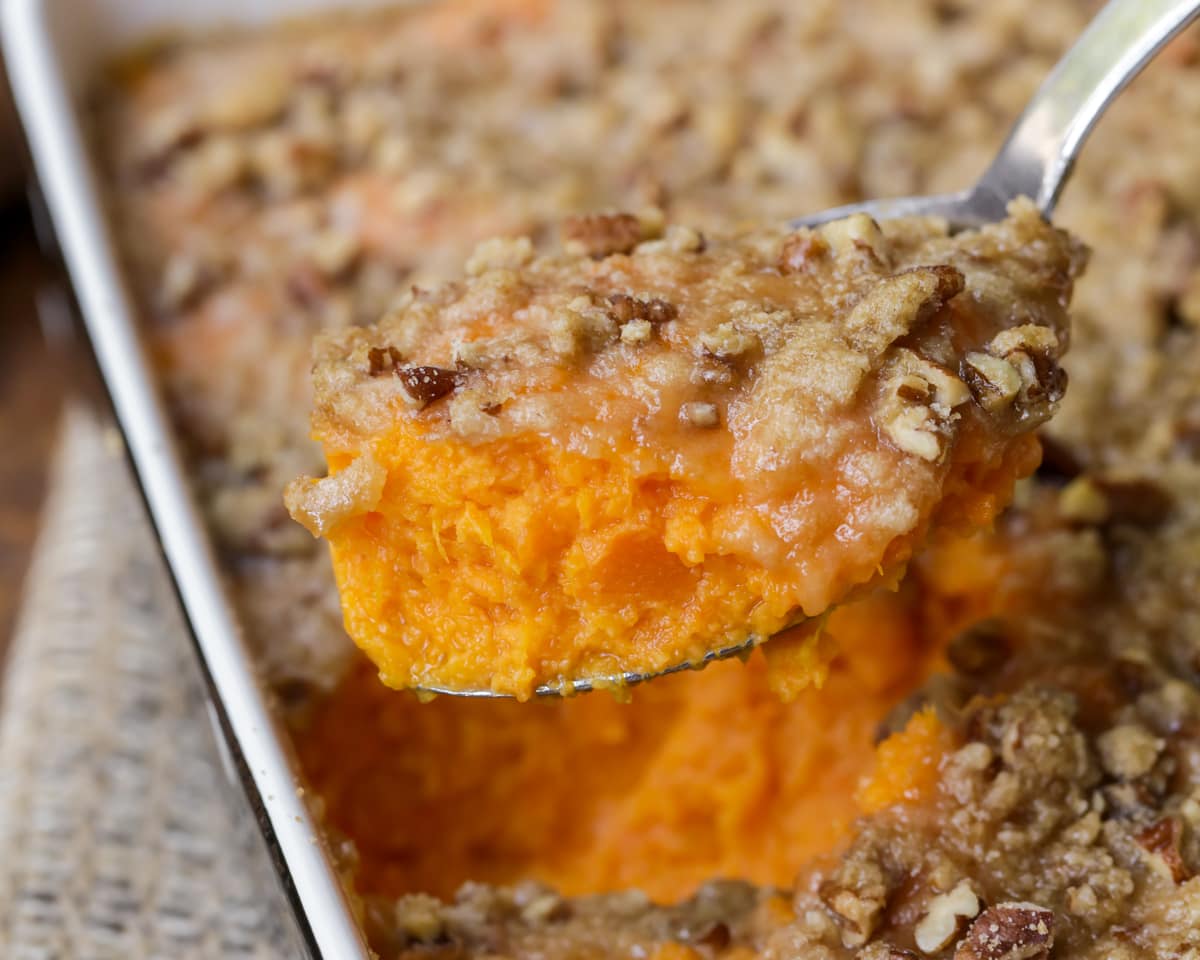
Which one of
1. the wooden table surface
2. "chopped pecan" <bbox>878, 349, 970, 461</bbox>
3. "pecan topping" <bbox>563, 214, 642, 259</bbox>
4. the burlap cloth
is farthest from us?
the wooden table surface

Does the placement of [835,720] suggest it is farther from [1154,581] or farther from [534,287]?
[534,287]

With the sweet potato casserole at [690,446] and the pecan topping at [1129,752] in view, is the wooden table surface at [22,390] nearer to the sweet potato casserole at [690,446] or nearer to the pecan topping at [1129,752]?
the sweet potato casserole at [690,446]

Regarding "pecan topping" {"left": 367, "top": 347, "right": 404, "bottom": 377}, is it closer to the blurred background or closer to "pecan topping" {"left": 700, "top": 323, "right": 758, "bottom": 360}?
"pecan topping" {"left": 700, "top": 323, "right": 758, "bottom": 360}

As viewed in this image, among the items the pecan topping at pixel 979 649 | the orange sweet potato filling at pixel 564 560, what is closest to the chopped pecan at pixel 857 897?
the orange sweet potato filling at pixel 564 560

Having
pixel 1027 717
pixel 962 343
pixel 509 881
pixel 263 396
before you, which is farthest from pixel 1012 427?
pixel 263 396

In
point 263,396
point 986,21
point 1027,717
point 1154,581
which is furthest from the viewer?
point 986,21

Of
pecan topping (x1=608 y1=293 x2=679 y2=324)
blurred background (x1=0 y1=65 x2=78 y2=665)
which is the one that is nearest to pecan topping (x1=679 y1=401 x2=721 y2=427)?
pecan topping (x1=608 y1=293 x2=679 y2=324)
